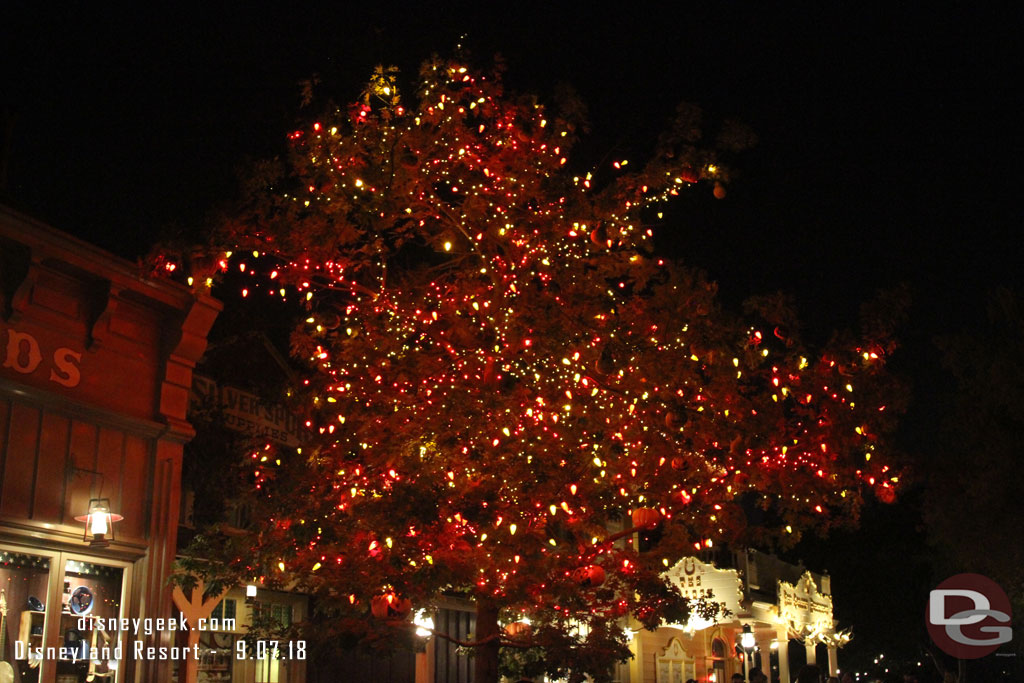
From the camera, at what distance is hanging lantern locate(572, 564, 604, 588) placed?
11.1 metres

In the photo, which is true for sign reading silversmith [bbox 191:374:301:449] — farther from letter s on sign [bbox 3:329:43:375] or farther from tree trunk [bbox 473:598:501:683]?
tree trunk [bbox 473:598:501:683]

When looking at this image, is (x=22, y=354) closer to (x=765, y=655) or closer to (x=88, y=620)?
(x=88, y=620)

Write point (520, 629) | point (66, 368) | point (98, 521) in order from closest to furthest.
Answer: point (98, 521) → point (66, 368) → point (520, 629)

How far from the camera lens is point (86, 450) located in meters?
11.2

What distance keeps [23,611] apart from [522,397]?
5819 mm

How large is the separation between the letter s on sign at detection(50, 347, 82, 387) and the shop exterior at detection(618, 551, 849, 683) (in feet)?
54.4

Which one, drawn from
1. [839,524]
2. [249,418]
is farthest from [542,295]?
[249,418]

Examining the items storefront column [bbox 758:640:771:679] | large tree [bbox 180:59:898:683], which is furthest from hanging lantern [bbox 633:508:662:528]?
storefront column [bbox 758:640:771:679]

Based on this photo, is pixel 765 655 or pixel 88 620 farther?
pixel 765 655

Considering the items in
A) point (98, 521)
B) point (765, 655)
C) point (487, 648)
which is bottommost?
point (765, 655)

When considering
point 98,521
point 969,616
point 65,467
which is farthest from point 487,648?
point 969,616

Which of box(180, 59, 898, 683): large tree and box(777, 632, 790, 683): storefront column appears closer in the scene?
box(180, 59, 898, 683): large tree

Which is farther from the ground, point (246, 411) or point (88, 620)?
point (246, 411)

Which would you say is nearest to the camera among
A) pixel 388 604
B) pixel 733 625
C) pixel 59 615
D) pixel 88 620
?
pixel 59 615
